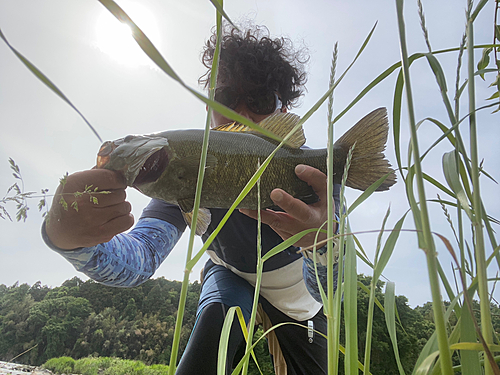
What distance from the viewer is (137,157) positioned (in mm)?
699

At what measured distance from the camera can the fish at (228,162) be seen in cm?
73

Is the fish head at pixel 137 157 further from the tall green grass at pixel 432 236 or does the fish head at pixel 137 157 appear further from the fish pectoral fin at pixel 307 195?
the tall green grass at pixel 432 236

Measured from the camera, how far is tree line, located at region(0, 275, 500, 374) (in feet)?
24.8

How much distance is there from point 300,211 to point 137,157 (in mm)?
446

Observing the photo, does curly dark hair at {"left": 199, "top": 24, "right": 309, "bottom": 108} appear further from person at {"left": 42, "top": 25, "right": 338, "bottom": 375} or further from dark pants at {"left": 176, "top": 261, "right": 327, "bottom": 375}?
dark pants at {"left": 176, "top": 261, "right": 327, "bottom": 375}

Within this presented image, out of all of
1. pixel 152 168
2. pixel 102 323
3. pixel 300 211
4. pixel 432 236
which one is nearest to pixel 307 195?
pixel 300 211

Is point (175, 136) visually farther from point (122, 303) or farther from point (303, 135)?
point (122, 303)

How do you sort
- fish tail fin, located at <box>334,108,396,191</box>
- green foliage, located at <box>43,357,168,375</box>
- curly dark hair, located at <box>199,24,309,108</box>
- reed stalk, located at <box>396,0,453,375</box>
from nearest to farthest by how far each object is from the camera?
reed stalk, located at <box>396,0,453,375</box>
fish tail fin, located at <box>334,108,396,191</box>
curly dark hair, located at <box>199,24,309,108</box>
green foliage, located at <box>43,357,168,375</box>

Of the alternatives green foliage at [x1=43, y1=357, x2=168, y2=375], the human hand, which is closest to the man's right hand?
the human hand

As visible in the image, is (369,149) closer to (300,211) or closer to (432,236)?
(300,211)

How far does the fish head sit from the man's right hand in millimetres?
28

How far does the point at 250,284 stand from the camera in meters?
1.33

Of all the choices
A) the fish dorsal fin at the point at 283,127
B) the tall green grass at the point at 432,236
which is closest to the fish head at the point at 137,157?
the fish dorsal fin at the point at 283,127

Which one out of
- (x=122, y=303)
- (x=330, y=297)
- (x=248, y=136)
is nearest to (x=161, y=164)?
(x=248, y=136)
